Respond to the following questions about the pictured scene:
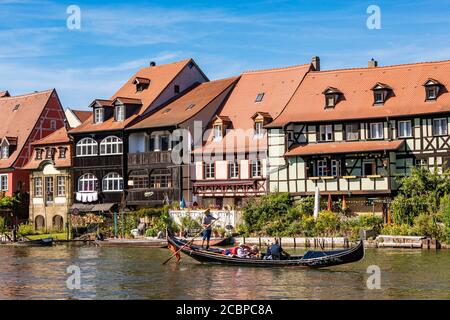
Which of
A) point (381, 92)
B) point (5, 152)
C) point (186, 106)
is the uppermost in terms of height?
point (186, 106)

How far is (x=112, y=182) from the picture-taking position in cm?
6825

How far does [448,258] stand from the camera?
40.5 m

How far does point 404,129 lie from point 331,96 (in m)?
6.25

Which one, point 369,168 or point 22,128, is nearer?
point 369,168

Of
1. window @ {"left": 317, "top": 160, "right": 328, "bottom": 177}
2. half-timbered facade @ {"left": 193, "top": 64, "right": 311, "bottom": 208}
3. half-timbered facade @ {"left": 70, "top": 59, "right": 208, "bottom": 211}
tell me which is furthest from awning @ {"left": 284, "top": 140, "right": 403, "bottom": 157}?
half-timbered facade @ {"left": 70, "top": 59, "right": 208, "bottom": 211}

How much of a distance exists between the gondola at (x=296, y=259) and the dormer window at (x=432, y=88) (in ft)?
70.2

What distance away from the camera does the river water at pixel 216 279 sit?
3038 centimetres

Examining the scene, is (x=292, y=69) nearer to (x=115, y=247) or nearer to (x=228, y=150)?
(x=228, y=150)

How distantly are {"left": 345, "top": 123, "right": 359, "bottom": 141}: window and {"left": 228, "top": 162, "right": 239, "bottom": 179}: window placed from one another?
9.24 m

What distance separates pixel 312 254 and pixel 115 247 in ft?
68.1

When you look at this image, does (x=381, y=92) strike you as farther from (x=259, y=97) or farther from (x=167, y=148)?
(x=167, y=148)

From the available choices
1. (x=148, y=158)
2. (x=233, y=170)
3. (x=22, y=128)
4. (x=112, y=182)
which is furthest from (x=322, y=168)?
(x=22, y=128)

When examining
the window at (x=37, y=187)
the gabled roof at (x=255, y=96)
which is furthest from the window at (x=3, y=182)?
the gabled roof at (x=255, y=96)
